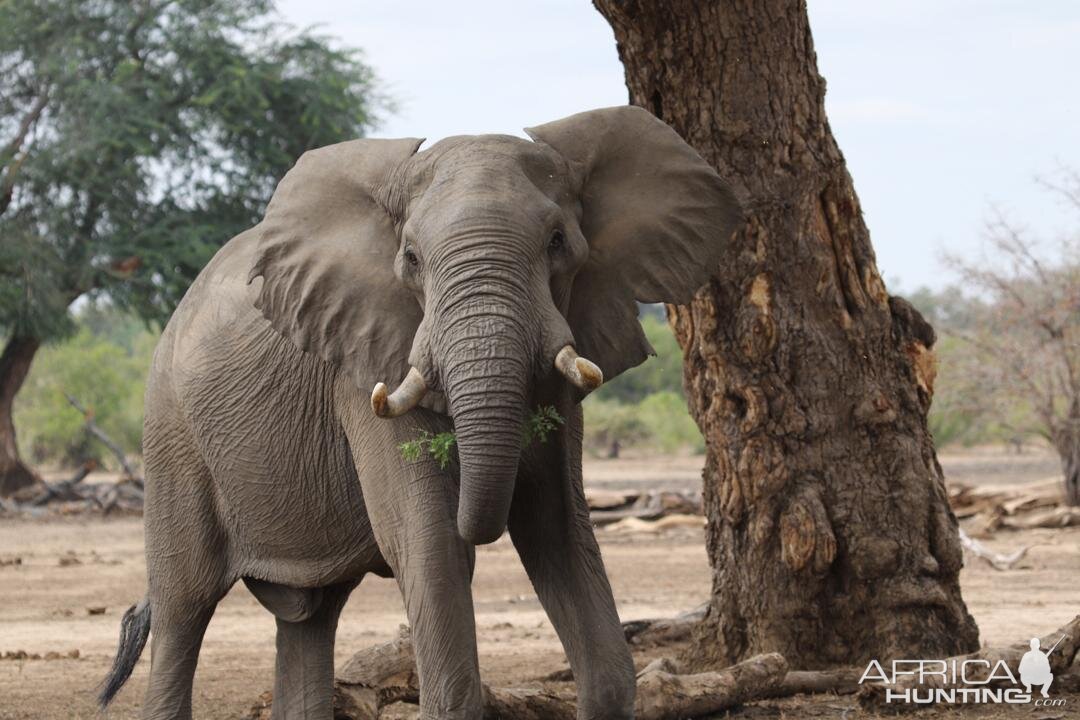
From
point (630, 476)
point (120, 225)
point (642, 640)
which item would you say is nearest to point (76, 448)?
point (120, 225)

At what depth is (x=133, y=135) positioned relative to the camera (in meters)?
25.8

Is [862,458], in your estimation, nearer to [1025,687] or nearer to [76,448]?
[1025,687]

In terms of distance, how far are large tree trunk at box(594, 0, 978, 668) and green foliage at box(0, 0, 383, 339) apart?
18.4 m

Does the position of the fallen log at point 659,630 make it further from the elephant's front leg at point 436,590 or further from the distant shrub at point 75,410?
the distant shrub at point 75,410

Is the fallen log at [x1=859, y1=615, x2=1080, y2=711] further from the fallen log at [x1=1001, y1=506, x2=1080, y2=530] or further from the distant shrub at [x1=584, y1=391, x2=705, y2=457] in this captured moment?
the distant shrub at [x1=584, y1=391, x2=705, y2=457]

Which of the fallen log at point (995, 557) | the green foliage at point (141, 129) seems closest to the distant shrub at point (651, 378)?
the green foliage at point (141, 129)

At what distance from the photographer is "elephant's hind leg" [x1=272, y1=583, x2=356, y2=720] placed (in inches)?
262

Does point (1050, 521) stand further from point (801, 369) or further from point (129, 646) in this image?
point (129, 646)

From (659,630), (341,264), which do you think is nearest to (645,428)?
(659,630)

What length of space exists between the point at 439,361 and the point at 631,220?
40.3 inches

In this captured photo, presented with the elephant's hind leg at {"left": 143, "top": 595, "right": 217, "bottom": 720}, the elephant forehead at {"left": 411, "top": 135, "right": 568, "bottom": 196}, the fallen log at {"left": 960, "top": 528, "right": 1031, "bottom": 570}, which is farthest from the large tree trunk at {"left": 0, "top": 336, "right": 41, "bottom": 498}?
the elephant forehead at {"left": 411, "top": 135, "right": 568, "bottom": 196}

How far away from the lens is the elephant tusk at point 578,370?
176 inches

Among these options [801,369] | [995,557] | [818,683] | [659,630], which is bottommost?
[995,557]

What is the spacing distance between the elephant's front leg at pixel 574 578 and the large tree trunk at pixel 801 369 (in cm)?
245
